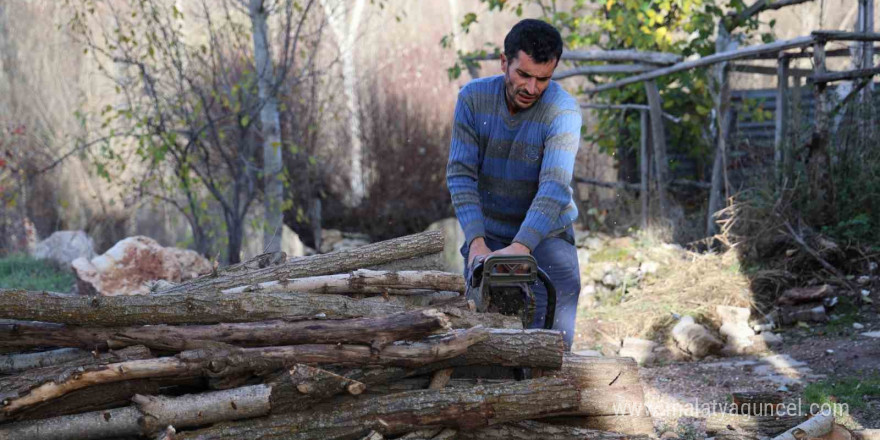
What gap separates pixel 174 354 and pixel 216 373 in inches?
9.9

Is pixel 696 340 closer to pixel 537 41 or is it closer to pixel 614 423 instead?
pixel 614 423

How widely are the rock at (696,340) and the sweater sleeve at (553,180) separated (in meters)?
3.50

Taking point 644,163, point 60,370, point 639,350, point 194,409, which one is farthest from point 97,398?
point 644,163

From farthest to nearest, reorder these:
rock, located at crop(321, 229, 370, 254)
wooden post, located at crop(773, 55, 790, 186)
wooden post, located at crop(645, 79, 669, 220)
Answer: rock, located at crop(321, 229, 370, 254) < wooden post, located at crop(645, 79, 669, 220) < wooden post, located at crop(773, 55, 790, 186)

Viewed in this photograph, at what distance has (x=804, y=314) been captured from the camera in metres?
7.00

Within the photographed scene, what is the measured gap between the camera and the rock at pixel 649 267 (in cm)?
872

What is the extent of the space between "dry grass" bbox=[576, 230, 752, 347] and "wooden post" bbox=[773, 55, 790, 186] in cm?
99

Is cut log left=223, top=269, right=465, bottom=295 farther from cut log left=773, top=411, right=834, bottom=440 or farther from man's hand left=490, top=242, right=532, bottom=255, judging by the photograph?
cut log left=773, top=411, right=834, bottom=440

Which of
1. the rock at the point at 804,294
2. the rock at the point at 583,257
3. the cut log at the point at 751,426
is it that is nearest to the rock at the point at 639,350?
the rock at the point at 804,294

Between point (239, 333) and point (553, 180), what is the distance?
1541 millimetres

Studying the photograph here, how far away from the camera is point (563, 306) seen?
159 inches

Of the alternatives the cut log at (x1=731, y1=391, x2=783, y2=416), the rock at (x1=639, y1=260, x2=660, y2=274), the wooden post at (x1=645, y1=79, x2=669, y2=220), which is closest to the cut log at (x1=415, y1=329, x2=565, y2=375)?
the cut log at (x1=731, y1=391, x2=783, y2=416)

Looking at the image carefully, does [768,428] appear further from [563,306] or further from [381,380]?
[381,380]

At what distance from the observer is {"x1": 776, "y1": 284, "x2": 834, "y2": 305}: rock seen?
7.12 m
